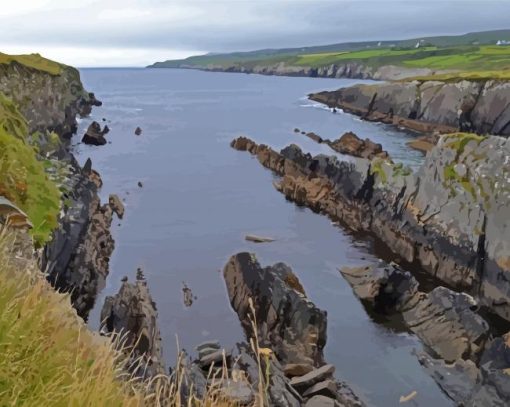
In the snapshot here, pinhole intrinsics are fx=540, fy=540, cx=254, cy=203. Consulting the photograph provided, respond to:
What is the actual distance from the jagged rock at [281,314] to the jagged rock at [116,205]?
18805mm

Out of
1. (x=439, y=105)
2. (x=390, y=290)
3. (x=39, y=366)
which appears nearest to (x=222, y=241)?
(x=390, y=290)

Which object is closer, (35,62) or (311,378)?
(311,378)

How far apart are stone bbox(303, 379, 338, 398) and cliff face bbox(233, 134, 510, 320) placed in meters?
12.2

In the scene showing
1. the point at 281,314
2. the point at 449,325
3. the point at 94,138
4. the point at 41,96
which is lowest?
the point at 449,325

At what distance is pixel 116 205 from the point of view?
44.4 meters

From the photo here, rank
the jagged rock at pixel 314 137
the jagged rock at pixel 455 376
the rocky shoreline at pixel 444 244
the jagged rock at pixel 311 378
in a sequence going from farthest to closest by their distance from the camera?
1. the jagged rock at pixel 314 137
2. the rocky shoreline at pixel 444 244
3. the jagged rock at pixel 455 376
4. the jagged rock at pixel 311 378

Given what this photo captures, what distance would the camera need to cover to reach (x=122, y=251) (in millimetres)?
34750

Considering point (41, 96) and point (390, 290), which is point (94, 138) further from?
point (390, 290)

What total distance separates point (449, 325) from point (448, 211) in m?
11.5

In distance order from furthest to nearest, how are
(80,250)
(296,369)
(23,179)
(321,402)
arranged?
(80,250), (296,369), (321,402), (23,179)

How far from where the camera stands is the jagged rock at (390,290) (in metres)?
26.4

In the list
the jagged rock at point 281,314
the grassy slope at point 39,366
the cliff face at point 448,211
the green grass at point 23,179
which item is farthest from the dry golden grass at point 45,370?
the cliff face at point 448,211

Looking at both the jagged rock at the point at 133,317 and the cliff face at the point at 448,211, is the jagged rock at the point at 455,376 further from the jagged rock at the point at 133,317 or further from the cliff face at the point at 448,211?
the jagged rock at the point at 133,317

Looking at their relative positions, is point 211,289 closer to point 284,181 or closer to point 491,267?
point 491,267
